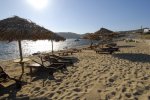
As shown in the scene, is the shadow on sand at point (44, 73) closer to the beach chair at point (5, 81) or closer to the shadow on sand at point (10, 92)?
the beach chair at point (5, 81)

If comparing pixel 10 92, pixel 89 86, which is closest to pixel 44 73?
pixel 10 92

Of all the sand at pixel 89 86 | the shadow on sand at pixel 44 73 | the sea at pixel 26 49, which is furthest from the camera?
the sea at pixel 26 49

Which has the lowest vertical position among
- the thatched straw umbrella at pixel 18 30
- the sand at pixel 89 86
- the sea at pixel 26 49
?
the sea at pixel 26 49

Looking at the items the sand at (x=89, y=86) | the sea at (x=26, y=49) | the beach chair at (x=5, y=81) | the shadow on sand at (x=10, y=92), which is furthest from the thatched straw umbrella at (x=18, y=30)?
the shadow on sand at (x=10, y=92)

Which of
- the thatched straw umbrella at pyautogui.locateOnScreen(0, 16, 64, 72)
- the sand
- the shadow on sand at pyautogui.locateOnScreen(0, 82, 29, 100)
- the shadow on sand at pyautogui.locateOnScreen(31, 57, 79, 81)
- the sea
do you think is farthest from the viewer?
the sea

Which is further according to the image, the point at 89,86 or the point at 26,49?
the point at 26,49

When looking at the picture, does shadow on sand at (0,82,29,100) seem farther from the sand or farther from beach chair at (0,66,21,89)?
beach chair at (0,66,21,89)

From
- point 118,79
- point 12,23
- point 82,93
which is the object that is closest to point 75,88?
point 82,93

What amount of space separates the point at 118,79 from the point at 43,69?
12.9 feet

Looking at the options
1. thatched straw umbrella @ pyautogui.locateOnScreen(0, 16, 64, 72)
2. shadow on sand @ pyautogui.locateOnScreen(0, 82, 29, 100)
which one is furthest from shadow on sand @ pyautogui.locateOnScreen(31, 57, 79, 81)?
thatched straw umbrella @ pyautogui.locateOnScreen(0, 16, 64, 72)

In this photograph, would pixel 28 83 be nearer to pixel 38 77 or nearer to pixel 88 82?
pixel 38 77

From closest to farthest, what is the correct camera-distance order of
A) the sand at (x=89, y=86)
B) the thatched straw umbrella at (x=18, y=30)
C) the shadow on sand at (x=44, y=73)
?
the sand at (x=89, y=86) → the thatched straw umbrella at (x=18, y=30) → the shadow on sand at (x=44, y=73)

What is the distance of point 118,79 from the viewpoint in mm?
8211

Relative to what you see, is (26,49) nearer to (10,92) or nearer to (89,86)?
(10,92)
